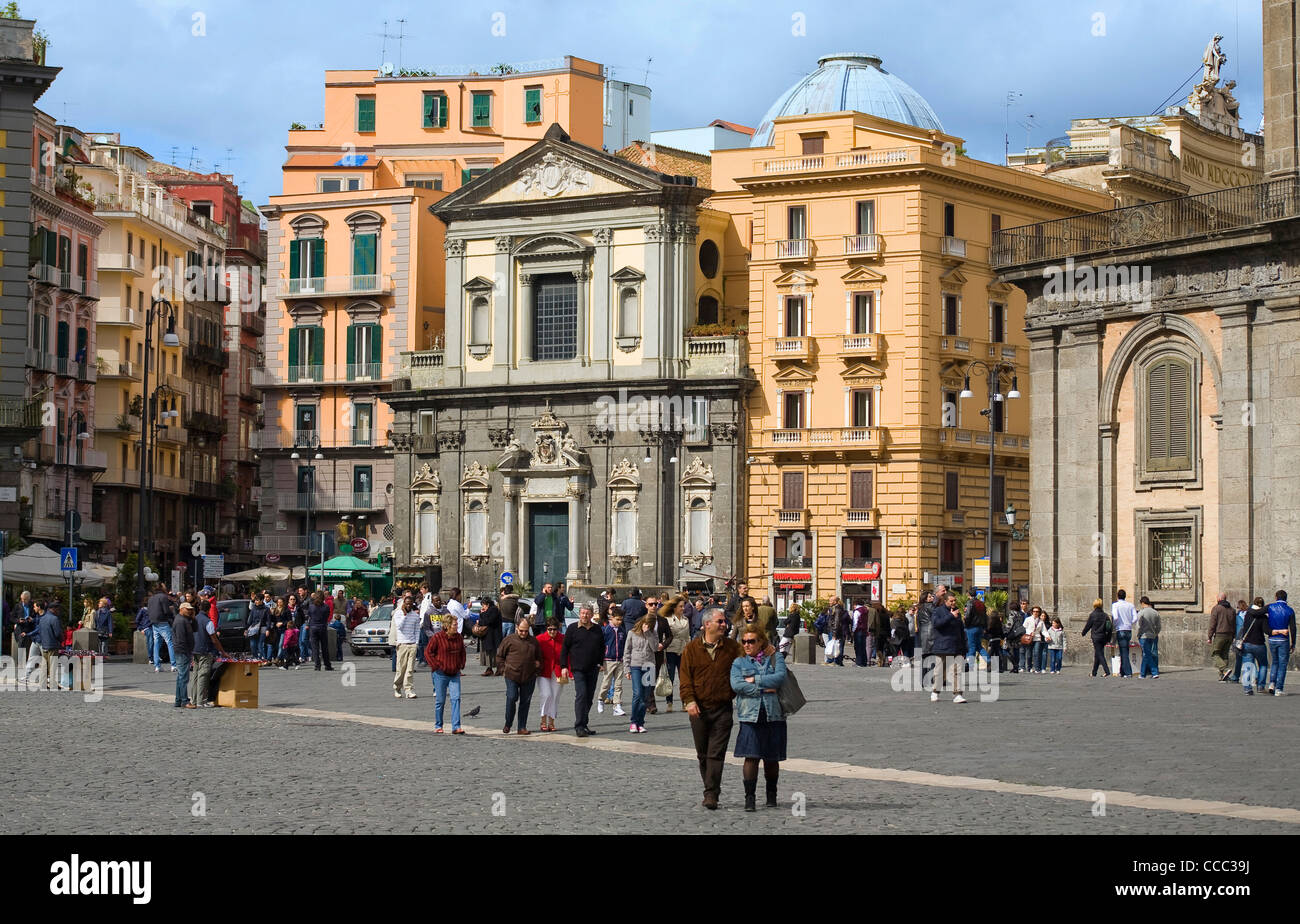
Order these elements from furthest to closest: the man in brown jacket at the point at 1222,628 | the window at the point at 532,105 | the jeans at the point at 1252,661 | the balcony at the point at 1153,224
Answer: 1. the window at the point at 532,105
2. the balcony at the point at 1153,224
3. the man in brown jacket at the point at 1222,628
4. the jeans at the point at 1252,661

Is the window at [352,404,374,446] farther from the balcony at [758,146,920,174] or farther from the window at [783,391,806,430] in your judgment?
the balcony at [758,146,920,174]

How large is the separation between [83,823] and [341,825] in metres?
1.91

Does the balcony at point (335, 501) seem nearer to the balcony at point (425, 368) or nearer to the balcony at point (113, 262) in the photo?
the balcony at point (425, 368)

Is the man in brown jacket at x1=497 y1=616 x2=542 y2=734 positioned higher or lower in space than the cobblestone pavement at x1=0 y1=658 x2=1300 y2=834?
higher

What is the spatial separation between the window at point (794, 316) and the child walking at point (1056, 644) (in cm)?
2711

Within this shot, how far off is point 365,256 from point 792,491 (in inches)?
891

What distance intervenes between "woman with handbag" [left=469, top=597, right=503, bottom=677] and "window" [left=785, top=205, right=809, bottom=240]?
1140 inches

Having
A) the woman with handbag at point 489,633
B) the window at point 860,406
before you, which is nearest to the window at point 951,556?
the window at point 860,406

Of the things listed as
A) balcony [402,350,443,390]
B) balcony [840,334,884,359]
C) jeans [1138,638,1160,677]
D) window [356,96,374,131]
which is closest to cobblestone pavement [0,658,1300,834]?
jeans [1138,638,1160,677]

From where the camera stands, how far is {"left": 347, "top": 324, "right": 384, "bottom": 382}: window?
79188mm

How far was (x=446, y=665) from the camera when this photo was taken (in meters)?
25.1

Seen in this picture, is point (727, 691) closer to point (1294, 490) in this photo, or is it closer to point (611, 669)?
point (611, 669)

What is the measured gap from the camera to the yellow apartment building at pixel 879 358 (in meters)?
63.9
